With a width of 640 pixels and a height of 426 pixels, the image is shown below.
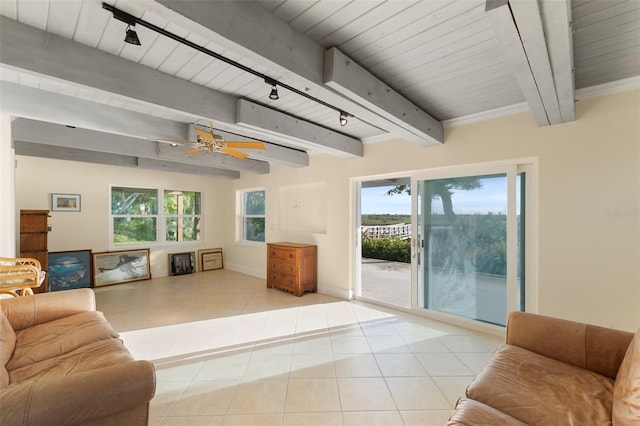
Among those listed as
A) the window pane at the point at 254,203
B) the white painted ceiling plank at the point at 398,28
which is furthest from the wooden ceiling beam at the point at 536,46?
the window pane at the point at 254,203

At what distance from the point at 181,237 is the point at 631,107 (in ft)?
24.9

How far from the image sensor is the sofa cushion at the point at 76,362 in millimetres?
1585

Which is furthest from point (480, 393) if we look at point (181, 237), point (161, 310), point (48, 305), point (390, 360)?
point (181, 237)

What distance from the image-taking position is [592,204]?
8.16ft

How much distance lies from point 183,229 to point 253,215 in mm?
1775

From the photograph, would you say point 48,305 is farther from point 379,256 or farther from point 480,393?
point 379,256

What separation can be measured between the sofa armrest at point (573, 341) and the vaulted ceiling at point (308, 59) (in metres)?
1.62

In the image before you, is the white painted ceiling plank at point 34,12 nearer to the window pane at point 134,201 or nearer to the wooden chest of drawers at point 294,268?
the wooden chest of drawers at point 294,268

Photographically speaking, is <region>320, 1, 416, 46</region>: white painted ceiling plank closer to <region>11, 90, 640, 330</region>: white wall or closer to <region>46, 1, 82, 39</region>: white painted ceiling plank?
<region>46, 1, 82, 39</region>: white painted ceiling plank

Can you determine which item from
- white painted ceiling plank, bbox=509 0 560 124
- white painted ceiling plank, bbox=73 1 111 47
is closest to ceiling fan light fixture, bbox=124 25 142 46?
white painted ceiling plank, bbox=73 1 111 47

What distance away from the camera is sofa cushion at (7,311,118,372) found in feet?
5.82

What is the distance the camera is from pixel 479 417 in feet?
3.96

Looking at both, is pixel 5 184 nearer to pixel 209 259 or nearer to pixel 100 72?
pixel 100 72

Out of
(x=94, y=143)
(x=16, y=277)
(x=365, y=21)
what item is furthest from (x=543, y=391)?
(x=94, y=143)
